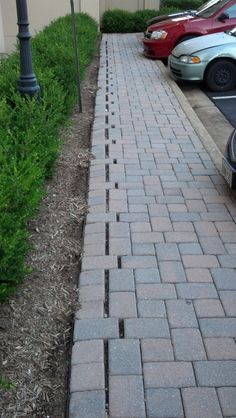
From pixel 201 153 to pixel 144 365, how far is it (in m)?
3.80

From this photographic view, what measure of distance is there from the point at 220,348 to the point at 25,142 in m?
2.51

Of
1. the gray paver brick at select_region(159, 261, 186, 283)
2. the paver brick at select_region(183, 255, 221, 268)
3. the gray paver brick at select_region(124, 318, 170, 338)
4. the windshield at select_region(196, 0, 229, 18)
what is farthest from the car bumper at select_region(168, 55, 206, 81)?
Result: the gray paver brick at select_region(124, 318, 170, 338)

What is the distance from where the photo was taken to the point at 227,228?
4.38 metres

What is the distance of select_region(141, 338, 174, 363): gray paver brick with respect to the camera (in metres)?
2.87

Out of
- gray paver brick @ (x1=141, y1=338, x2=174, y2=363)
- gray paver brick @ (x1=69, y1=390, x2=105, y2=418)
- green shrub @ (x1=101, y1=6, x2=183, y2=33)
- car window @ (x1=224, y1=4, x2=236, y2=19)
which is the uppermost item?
car window @ (x1=224, y1=4, x2=236, y2=19)

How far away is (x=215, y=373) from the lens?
2.77m

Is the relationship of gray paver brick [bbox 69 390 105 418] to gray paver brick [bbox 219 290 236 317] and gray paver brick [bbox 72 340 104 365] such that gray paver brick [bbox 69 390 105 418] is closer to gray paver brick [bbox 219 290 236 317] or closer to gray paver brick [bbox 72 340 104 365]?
gray paver brick [bbox 72 340 104 365]

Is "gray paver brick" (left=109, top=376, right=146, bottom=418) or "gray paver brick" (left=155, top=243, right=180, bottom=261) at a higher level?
"gray paver brick" (left=109, top=376, right=146, bottom=418)

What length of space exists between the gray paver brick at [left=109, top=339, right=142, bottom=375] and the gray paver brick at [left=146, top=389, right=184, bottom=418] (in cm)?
18

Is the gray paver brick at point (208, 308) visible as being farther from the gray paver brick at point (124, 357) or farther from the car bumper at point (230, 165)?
the car bumper at point (230, 165)

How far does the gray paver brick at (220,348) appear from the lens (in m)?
2.89

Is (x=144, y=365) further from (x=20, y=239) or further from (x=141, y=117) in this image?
(x=141, y=117)

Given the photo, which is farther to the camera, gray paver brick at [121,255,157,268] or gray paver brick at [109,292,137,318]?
gray paver brick at [121,255,157,268]

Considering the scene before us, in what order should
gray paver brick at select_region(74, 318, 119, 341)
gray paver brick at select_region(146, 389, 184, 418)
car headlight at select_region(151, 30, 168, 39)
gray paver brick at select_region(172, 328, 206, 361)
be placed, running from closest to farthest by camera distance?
1. gray paver brick at select_region(146, 389, 184, 418)
2. gray paver brick at select_region(172, 328, 206, 361)
3. gray paver brick at select_region(74, 318, 119, 341)
4. car headlight at select_region(151, 30, 168, 39)
